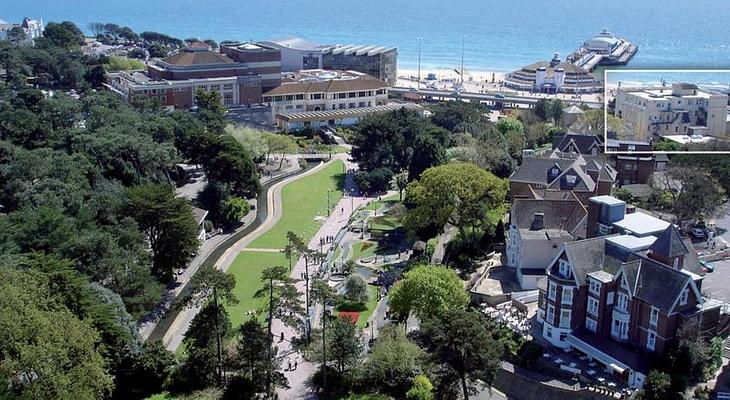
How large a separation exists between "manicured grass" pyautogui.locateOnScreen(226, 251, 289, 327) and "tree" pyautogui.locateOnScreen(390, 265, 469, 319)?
22.5 feet

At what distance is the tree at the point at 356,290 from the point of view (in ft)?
107

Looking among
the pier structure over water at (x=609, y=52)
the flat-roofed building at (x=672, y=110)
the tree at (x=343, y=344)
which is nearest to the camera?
the flat-roofed building at (x=672, y=110)

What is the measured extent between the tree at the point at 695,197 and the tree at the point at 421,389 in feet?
60.2

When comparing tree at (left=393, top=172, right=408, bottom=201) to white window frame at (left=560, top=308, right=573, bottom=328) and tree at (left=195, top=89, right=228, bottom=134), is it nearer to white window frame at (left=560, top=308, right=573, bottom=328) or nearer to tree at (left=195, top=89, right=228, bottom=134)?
tree at (left=195, top=89, right=228, bottom=134)

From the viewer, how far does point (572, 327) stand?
86.9 ft

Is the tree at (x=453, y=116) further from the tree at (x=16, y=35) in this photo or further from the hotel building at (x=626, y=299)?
the tree at (x=16, y=35)

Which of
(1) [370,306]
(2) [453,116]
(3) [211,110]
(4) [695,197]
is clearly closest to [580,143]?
(4) [695,197]

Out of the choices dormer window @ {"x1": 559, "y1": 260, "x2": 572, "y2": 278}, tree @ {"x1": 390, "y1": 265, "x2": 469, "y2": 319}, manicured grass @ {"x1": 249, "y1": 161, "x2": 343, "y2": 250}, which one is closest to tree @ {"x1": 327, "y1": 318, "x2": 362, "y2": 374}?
tree @ {"x1": 390, "y1": 265, "x2": 469, "y2": 319}

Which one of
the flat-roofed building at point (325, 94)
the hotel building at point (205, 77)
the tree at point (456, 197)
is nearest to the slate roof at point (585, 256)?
the tree at point (456, 197)

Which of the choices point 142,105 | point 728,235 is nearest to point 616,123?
point 728,235

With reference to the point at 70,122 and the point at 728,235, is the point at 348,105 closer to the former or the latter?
the point at 70,122

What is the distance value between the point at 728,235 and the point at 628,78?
→ 28758mm

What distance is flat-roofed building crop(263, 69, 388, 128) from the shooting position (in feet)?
228

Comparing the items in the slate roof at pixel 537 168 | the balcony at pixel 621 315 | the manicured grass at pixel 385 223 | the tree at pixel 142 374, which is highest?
the slate roof at pixel 537 168
